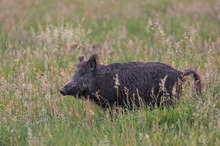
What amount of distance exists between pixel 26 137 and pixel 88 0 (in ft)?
39.2

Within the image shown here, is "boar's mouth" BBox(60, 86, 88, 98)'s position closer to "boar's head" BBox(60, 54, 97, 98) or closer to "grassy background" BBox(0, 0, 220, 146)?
"boar's head" BBox(60, 54, 97, 98)

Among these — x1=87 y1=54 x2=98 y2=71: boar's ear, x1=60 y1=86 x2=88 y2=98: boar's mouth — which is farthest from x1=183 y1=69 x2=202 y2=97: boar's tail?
x1=60 y1=86 x2=88 y2=98: boar's mouth

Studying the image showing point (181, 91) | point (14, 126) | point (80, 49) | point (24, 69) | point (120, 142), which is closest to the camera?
point (120, 142)

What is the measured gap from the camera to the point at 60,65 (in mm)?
10336

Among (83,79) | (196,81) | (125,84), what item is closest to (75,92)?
(83,79)

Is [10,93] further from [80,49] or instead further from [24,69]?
[80,49]

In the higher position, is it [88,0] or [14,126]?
[88,0]

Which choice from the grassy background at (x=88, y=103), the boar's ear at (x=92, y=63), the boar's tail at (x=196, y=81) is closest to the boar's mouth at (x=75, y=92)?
the grassy background at (x=88, y=103)

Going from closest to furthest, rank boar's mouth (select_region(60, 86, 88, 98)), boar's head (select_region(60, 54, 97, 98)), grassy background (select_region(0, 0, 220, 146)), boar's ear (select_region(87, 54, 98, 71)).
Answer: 1. grassy background (select_region(0, 0, 220, 146))
2. boar's mouth (select_region(60, 86, 88, 98))
3. boar's head (select_region(60, 54, 97, 98))
4. boar's ear (select_region(87, 54, 98, 71))

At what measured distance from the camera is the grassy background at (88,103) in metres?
6.87

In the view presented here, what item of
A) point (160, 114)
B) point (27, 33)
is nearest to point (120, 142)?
point (160, 114)

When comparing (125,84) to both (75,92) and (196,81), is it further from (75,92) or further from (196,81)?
(196,81)

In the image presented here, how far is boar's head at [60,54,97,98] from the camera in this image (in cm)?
795

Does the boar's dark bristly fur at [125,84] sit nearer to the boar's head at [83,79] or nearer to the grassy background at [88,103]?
the boar's head at [83,79]
